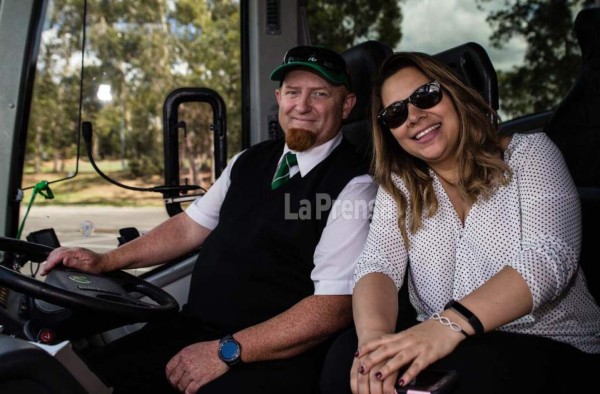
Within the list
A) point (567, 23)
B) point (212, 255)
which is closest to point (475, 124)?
point (212, 255)

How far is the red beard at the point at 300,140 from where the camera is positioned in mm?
2225

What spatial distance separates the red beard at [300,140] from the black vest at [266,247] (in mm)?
79

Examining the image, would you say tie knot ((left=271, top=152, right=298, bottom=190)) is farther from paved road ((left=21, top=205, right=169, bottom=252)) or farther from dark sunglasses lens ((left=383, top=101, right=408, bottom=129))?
paved road ((left=21, top=205, right=169, bottom=252))

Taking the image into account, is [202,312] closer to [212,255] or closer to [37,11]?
[212,255]

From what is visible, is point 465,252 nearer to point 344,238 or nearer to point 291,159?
point 344,238

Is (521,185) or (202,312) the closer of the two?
(521,185)

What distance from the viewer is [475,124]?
5.93ft

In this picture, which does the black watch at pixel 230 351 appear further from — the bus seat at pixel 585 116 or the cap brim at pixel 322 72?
the bus seat at pixel 585 116

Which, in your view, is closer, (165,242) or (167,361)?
(167,361)

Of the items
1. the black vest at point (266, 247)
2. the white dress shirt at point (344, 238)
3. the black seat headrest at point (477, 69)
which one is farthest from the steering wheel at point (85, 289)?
the black seat headrest at point (477, 69)

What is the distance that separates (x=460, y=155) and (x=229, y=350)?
812mm

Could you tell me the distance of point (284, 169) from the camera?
7.34ft

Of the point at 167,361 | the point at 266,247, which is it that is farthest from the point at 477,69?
the point at 167,361

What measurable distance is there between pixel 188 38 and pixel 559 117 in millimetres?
1281
